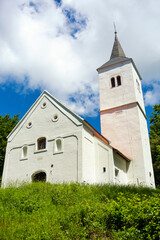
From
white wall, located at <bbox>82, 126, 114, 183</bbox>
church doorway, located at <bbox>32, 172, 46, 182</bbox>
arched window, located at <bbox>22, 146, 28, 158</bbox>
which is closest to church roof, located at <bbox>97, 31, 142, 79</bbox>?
white wall, located at <bbox>82, 126, 114, 183</bbox>

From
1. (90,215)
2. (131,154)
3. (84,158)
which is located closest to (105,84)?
(131,154)

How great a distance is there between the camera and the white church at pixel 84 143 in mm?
19156

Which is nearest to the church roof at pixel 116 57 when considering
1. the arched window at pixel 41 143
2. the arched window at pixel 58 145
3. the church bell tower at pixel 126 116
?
→ the church bell tower at pixel 126 116

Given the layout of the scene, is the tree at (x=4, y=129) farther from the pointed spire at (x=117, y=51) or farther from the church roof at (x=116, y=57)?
the pointed spire at (x=117, y=51)

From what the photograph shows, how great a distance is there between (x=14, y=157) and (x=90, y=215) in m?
15.0

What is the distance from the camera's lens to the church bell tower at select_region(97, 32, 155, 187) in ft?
78.8

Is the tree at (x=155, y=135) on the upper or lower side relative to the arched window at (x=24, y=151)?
upper

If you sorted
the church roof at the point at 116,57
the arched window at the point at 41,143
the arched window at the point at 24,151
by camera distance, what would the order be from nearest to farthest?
the arched window at the point at 41,143
the arched window at the point at 24,151
the church roof at the point at 116,57

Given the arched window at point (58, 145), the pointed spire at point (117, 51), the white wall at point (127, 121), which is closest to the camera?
the arched window at point (58, 145)

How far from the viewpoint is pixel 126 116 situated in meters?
26.4

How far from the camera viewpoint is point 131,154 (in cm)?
2452

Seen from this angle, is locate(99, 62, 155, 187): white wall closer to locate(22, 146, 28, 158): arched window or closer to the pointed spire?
the pointed spire

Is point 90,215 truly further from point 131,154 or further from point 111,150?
point 131,154

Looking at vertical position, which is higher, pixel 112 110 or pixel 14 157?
pixel 112 110
